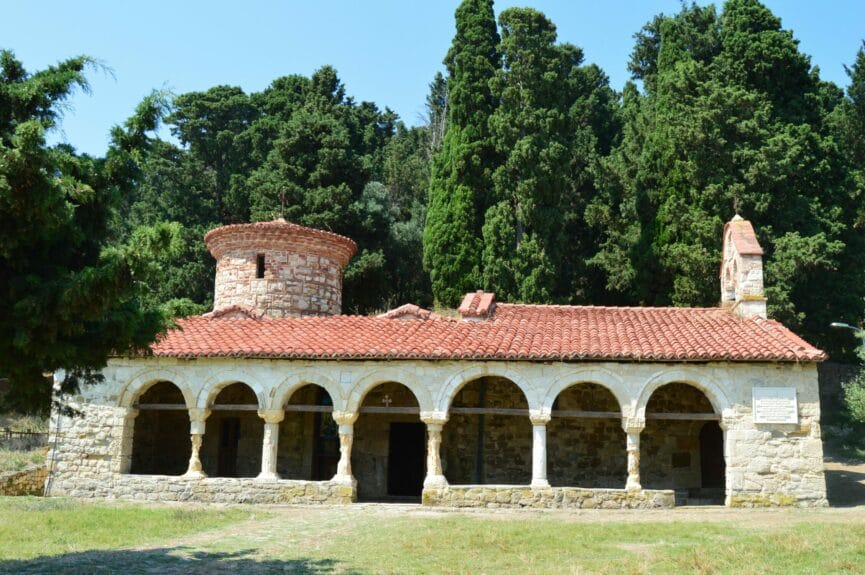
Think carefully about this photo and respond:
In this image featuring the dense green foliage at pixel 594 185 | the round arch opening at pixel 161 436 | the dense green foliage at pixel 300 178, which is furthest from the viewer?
the dense green foliage at pixel 300 178

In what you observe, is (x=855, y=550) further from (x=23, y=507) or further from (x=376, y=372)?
(x=23, y=507)

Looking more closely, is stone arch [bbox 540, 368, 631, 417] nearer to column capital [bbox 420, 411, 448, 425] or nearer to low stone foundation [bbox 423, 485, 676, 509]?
low stone foundation [bbox 423, 485, 676, 509]

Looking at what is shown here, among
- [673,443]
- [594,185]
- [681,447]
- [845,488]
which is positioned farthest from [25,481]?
[594,185]

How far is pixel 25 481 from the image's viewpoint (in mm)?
15289

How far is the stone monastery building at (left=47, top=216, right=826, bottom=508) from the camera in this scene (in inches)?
538

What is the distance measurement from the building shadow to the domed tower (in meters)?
11.6

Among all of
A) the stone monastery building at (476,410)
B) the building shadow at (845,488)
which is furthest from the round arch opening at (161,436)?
the building shadow at (845,488)

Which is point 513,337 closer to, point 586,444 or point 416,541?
point 586,444

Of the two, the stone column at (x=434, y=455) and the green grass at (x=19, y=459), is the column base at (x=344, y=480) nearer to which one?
the stone column at (x=434, y=455)

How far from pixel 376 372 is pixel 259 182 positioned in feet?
63.4

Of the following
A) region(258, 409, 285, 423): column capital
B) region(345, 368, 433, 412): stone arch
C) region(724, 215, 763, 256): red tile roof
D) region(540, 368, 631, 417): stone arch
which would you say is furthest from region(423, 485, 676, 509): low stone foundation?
region(724, 215, 763, 256): red tile roof

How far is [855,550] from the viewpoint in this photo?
348 inches

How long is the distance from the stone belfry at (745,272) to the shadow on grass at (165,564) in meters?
10.8

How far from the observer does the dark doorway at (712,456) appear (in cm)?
1620
